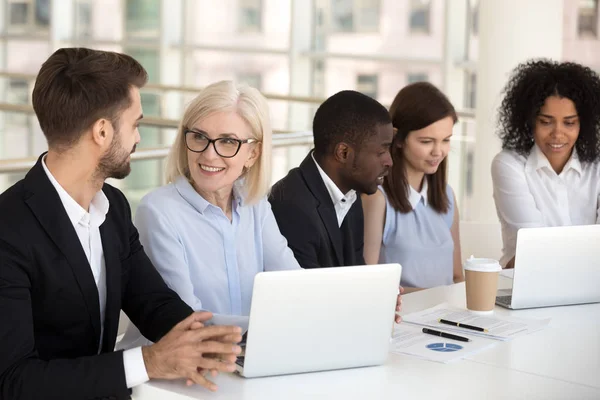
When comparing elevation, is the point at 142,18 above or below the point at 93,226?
above

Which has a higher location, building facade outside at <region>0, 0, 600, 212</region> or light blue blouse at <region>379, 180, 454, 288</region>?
building facade outside at <region>0, 0, 600, 212</region>

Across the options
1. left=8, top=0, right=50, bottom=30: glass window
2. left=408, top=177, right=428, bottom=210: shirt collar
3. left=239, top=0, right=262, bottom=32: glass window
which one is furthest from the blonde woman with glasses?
left=239, top=0, right=262, bottom=32: glass window

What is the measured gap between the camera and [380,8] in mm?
15352

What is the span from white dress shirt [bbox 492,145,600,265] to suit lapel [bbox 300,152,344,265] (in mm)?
829

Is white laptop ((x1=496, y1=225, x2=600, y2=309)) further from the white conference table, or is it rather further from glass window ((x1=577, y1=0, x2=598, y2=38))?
glass window ((x1=577, y1=0, x2=598, y2=38))

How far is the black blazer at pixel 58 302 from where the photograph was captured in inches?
63.7

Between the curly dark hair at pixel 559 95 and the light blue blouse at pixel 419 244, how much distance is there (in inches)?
20.0

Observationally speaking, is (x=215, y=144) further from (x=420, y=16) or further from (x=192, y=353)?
(x=420, y=16)

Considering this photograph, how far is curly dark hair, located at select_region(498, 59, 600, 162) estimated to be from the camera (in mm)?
3383

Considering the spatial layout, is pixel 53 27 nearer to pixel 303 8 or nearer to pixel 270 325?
pixel 303 8

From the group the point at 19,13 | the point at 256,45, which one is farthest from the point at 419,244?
the point at 19,13

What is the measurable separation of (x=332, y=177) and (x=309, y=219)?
18 cm

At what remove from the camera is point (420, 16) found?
15.6 metres

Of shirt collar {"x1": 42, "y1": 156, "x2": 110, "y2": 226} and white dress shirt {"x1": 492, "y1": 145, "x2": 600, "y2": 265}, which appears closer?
shirt collar {"x1": 42, "y1": 156, "x2": 110, "y2": 226}
